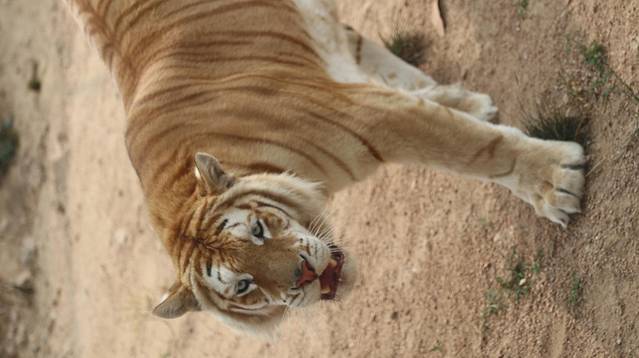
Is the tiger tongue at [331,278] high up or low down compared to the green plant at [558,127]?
down

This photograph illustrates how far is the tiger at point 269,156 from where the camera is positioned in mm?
2477

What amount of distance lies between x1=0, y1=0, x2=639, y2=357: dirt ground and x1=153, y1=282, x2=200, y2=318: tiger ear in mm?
1089

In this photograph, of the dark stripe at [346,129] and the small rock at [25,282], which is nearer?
the dark stripe at [346,129]

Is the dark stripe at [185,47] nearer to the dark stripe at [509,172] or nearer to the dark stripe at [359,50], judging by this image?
the dark stripe at [359,50]

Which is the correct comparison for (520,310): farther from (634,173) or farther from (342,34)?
(342,34)

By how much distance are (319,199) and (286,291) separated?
0.40 meters

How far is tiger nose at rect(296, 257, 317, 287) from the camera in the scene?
2439 millimetres

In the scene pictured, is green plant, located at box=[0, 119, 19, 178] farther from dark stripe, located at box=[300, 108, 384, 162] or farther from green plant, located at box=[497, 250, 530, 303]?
green plant, located at box=[497, 250, 530, 303]

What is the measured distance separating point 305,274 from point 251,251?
19 cm

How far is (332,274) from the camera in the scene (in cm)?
270

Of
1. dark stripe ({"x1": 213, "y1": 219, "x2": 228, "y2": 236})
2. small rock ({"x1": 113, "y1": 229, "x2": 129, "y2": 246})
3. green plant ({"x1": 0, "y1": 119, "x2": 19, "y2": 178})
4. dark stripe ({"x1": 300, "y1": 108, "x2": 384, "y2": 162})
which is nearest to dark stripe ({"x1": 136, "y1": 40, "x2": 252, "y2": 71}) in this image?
dark stripe ({"x1": 300, "y1": 108, "x2": 384, "y2": 162})

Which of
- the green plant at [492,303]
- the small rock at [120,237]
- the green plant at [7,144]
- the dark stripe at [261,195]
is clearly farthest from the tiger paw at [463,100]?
the green plant at [7,144]

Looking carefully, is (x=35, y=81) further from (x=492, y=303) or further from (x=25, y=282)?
(x=492, y=303)

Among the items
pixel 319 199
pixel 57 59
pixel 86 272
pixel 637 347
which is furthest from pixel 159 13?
pixel 57 59
